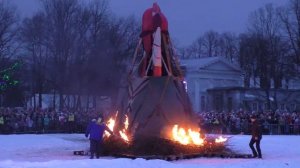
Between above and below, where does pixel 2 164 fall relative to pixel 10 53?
below

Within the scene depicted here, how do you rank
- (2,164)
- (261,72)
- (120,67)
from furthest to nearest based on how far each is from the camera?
1. (261,72)
2. (120,67)
3. (2,164)

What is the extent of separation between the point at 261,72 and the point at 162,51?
146 ft

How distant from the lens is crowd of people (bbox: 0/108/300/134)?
118ft

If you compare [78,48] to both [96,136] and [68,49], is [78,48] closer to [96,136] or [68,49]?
[68,49]

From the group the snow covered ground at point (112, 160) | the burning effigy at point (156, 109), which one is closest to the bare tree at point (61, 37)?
the snow covered ground at point (112, 160)

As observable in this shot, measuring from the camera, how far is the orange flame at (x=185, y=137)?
19984mm

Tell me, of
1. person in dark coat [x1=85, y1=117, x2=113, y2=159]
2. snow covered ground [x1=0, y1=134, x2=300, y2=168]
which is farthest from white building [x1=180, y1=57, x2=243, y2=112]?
person in dark coat [x1=85, y1=117, x2=113, y2=159]

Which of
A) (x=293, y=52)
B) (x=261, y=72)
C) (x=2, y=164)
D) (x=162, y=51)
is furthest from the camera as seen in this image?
(x=261, y=72)

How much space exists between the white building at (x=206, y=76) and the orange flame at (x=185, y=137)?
4337 cm

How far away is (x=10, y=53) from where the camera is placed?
51375 mm

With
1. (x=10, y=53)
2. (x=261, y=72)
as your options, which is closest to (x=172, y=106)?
(x=10, y=53)

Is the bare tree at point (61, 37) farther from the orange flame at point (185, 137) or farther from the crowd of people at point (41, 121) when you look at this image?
the orange flame at point (185, 137)

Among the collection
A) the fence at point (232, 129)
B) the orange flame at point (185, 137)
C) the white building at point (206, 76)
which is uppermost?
the white building at point (206, 76)

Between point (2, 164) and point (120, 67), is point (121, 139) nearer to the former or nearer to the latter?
point (2, 164)
